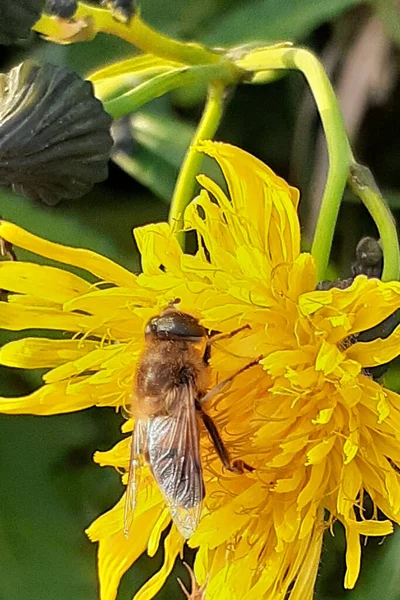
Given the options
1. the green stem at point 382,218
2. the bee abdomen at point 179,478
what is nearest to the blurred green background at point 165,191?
the green stem at point 382,218

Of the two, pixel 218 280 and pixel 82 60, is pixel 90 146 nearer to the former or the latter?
pixel 218 280

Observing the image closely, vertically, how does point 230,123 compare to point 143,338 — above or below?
above

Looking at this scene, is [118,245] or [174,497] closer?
[174,497]

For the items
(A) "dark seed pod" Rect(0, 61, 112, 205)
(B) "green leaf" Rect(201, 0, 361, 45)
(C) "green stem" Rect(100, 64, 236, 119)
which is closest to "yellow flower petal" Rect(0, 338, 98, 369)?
(A) "dark seed pod" Rect(0, 61, 112, 205)

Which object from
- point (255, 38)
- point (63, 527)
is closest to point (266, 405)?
point (63, 527)

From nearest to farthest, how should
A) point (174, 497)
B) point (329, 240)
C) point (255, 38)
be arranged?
point (174, 497) < point (329, 240) < point (255, 38)
